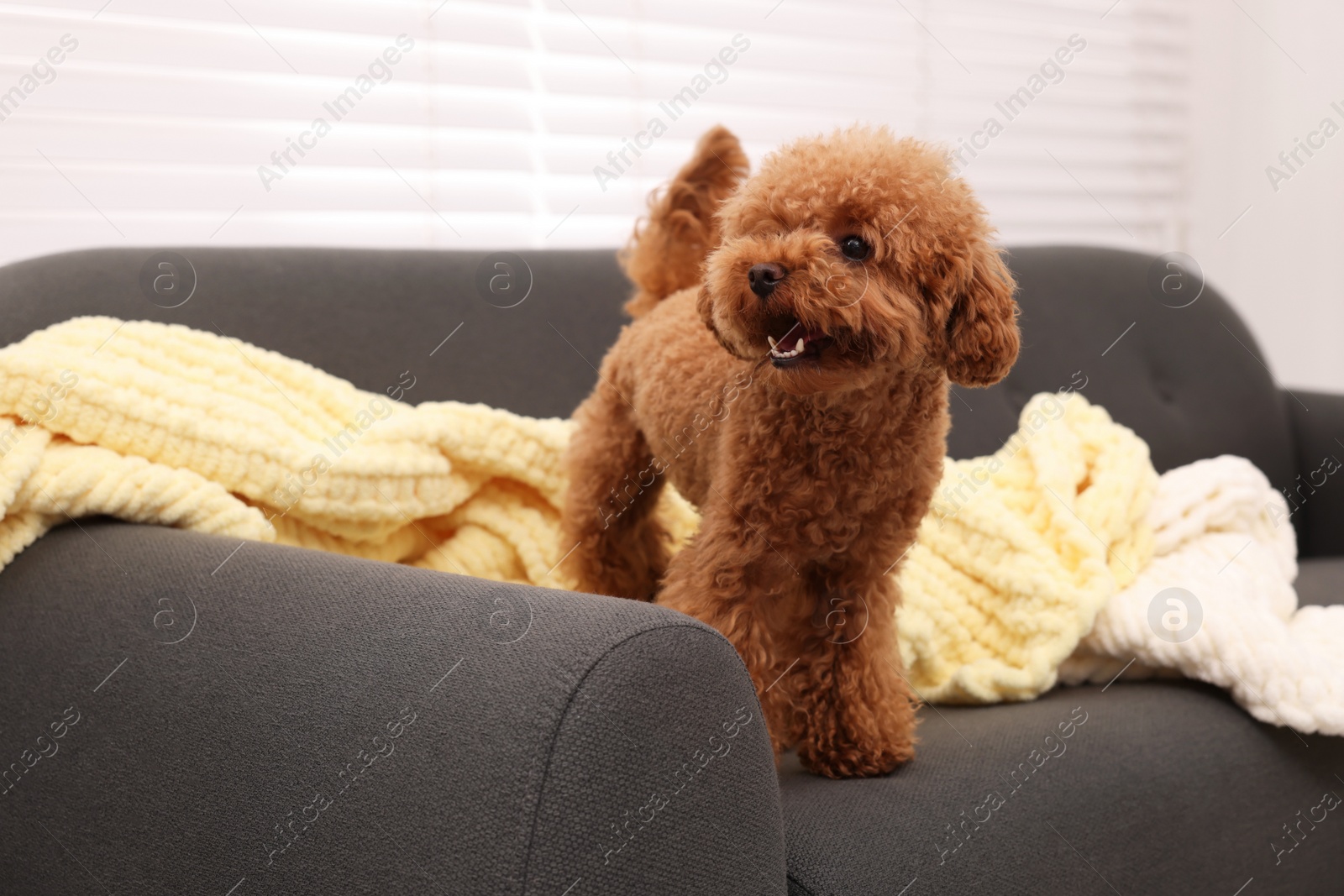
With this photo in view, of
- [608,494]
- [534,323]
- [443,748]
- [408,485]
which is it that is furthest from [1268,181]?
[443,748]

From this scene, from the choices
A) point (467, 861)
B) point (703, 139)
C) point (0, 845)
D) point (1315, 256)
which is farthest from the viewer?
point (1315, 256)

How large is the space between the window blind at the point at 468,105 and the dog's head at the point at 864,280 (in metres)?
0.16

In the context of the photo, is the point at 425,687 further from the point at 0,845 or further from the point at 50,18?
the point at 50,18

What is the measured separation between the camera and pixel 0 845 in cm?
103

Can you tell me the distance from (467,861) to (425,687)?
0.13m

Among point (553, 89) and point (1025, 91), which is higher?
point (553, 89)

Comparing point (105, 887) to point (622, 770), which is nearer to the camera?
point (622, 770)

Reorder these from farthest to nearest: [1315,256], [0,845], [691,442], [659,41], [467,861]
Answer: [1315,256] → [659,41] → [691,442] → [0,845] → [467,861]

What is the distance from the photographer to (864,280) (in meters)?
0.93

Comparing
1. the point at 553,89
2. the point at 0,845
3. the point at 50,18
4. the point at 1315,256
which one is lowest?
the point at 1315,256

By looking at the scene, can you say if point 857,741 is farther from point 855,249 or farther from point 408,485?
point 408,485

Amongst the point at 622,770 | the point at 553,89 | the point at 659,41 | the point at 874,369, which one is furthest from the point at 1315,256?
the point at 622,770

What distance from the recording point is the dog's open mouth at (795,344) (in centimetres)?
93

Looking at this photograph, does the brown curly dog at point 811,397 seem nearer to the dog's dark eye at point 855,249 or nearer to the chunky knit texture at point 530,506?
the dog's dark eye at point 855,249
